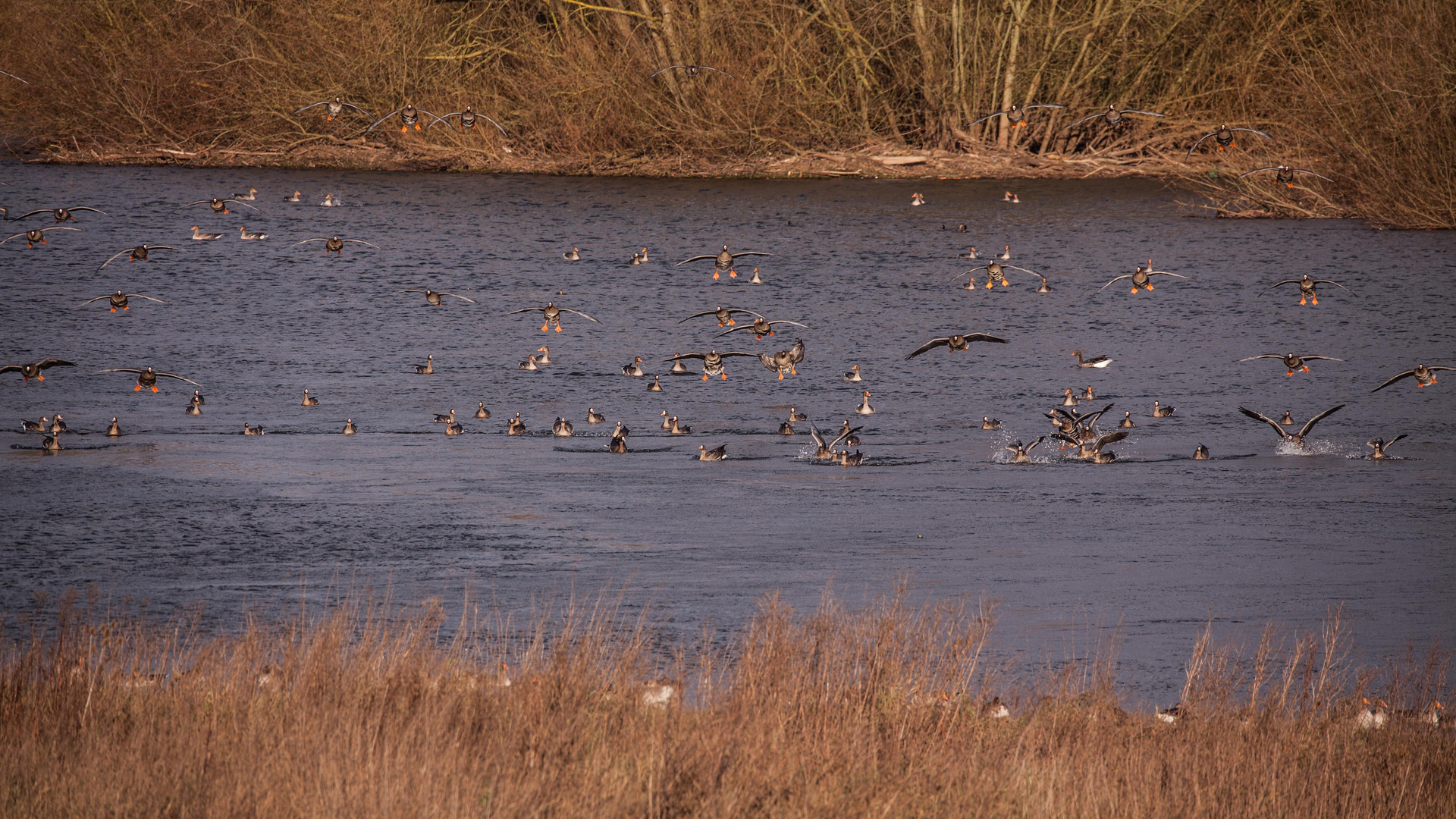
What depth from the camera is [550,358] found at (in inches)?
881

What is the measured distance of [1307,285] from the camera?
2592cm

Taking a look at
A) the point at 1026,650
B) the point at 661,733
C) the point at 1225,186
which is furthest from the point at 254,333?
the point at 1225,186

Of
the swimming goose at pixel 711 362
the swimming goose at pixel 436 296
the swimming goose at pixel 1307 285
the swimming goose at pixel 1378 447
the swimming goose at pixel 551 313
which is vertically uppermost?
the swimming goose at pixel 1307 285

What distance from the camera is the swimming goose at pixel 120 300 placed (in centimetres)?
2502

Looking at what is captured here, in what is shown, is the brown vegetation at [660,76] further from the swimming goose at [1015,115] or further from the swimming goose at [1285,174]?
the swimming goose at [1285,174]

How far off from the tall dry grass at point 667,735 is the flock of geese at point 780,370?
7.20 metres

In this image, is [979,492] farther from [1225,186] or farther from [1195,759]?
[1225,186]

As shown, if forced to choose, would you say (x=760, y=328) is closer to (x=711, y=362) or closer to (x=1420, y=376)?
(x=711, y=362)

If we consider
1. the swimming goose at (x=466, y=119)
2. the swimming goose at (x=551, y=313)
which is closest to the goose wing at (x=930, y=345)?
the swimming goose at (x=551, y=313)

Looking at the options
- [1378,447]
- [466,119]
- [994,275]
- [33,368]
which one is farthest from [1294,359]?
[466,119]

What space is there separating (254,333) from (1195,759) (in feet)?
60.5

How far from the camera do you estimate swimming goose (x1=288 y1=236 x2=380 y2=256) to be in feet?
100

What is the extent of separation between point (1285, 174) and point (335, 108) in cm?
2240

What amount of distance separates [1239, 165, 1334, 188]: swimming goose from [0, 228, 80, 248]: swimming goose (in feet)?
79.1
